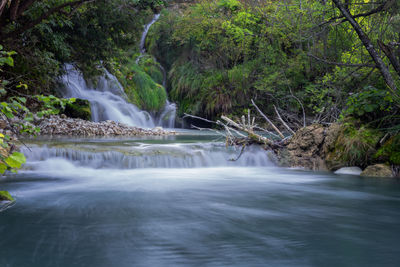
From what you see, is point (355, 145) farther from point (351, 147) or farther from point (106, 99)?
point (106, 99)

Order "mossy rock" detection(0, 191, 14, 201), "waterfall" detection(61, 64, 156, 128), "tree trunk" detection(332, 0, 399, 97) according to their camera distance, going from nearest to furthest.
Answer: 1. "mossy rock" detection(0, 191, 14, 201)
2. "tree trunk" detection(332, 0, 399, 97)
3. "waterfall" detection(61, 64, 156, 128)

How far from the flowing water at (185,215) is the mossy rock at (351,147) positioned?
48 cm

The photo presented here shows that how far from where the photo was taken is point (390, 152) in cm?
538

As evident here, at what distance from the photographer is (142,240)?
2.50 meters

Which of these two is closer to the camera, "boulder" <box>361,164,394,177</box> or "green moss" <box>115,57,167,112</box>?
"boulder" <box>361,164,394,177</box>

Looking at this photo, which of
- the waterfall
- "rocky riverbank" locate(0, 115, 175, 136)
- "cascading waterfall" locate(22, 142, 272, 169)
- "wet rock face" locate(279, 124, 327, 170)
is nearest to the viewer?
"cascading waterfall" locate(22, 142, 272, 169)

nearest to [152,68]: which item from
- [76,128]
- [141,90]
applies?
[141,90]

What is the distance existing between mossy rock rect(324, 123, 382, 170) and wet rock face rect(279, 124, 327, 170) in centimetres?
19

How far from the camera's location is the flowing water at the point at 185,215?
2.23 metres

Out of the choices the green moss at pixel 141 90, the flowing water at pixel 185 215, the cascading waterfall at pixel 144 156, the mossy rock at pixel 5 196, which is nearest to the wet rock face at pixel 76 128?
the cascading waterfall at pixel 144 156

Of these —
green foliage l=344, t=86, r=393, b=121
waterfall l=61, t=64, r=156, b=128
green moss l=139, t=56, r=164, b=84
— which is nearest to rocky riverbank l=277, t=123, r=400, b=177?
green foliage l=344, t=86, r=393, b=121

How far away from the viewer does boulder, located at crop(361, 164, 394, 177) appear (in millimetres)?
5318

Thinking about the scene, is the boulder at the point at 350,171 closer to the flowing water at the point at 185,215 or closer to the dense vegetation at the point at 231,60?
the flowing water at the point at 185,215

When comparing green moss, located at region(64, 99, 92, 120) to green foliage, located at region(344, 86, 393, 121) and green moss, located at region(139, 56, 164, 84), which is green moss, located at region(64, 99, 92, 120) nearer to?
green moss, located at region(139, 56, 164, 84)
